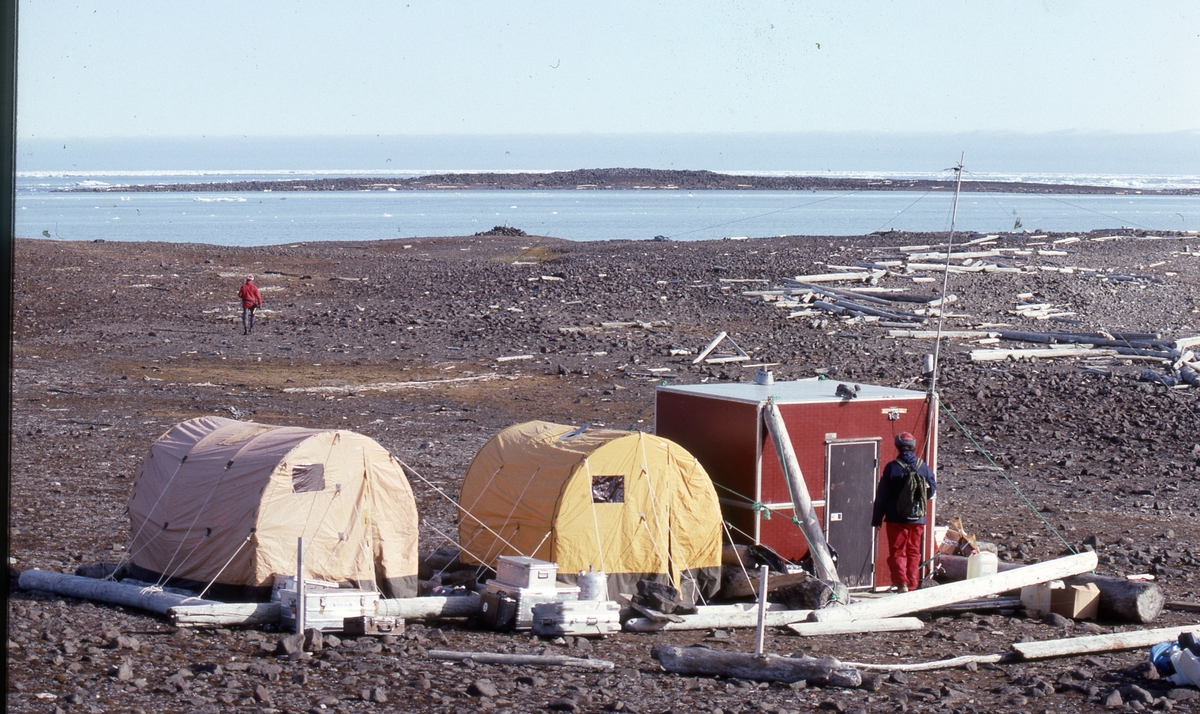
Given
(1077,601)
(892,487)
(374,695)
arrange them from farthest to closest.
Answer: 1. (892,487)
2. (1077,601)
3. (374,695)

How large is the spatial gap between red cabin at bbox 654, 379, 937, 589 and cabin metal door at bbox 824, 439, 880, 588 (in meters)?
0.01

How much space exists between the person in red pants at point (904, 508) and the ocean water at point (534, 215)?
134 ft

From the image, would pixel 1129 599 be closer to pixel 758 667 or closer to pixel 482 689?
pixel 758 667

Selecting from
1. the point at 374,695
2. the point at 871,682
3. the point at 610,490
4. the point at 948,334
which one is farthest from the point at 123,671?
the point at 948,334

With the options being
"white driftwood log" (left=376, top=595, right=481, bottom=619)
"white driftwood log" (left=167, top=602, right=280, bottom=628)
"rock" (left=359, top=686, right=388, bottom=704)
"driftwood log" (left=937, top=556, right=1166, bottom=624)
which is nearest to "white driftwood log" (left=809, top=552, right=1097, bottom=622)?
"driftwood log" (left=937, top=556, right=1166, bottom=624)

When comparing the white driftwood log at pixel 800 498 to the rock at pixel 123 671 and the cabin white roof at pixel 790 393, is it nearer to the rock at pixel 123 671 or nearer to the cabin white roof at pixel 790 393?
the cabin white roof at pixel 790 393

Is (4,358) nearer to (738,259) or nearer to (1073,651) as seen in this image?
(1073,651)

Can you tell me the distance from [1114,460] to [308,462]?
1366 cm

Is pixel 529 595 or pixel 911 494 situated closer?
pixel 529 595

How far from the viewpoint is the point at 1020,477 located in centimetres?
1930

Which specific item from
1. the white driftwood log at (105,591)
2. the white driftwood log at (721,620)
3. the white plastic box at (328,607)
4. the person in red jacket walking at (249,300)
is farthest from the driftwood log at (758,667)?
the person in red jacket walking at (249,300)

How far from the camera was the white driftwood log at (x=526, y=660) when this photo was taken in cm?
1021

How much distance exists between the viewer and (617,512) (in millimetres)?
12336

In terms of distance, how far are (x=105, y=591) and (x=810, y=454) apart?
6.83 metres
